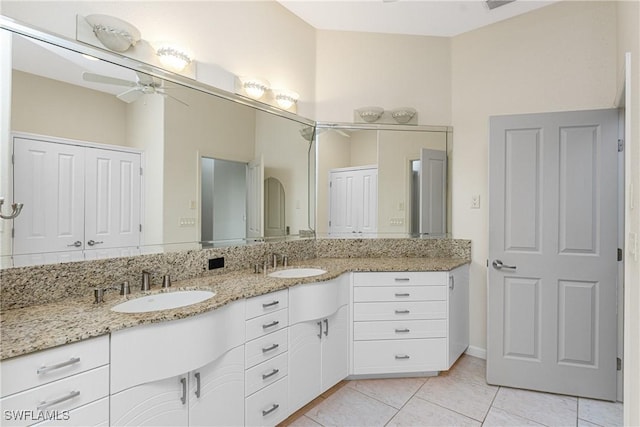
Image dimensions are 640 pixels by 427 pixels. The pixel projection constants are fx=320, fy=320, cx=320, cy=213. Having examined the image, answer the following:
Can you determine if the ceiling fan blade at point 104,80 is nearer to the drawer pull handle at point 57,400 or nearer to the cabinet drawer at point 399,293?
the drawer pull handle at point 57,400

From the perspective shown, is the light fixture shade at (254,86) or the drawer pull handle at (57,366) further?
the light fixture shade at (254,86)

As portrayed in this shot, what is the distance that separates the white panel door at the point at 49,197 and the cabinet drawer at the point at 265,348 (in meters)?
0.92

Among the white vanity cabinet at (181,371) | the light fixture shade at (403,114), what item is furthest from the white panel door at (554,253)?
the white vanity cabinet at (181,371)

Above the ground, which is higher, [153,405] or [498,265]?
[498,265]

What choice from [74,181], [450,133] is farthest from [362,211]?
[74,181]

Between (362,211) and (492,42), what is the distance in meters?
1.79

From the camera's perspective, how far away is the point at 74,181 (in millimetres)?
1423

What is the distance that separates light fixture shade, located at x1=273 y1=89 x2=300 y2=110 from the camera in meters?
2.51

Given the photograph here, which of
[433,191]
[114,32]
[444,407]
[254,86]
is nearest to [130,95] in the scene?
[114,32]

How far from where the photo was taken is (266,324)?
168 centimetres

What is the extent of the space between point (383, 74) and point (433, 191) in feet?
3.78

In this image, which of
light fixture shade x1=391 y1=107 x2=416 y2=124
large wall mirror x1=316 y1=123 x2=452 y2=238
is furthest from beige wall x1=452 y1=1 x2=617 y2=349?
light fixture shade x1=391 y1=107 x2=416 y2=124

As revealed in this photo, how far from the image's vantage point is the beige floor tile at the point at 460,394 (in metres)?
2.01

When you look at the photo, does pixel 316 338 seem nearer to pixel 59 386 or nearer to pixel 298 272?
pixel 298 272
